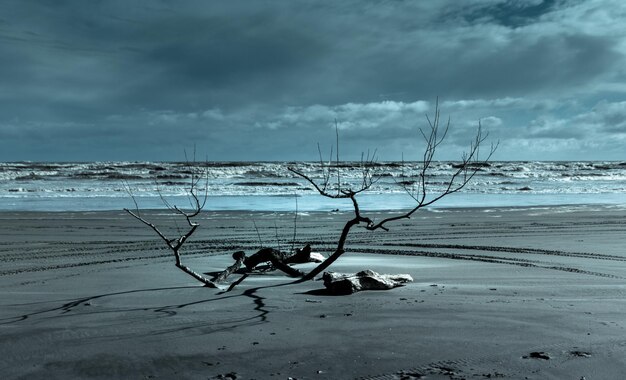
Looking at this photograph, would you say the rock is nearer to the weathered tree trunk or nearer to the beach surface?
the beach surface

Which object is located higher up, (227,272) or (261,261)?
(261,261)

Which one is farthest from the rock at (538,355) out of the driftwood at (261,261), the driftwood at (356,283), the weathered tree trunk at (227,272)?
the weathered tree trunk at (227,272)

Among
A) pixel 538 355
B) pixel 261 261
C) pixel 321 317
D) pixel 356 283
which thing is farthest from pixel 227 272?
pixel 538 355

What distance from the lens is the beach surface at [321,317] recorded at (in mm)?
3363

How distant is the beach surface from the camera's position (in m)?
3.36

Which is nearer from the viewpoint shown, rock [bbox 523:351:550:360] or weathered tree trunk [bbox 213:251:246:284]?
rock [bbox 523:351:550:360]

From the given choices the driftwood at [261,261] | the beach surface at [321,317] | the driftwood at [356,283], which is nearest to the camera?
the beach surface at [321,317]

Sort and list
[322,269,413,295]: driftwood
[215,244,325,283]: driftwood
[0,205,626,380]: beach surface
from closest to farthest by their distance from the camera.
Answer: [0,205,626,380]: beach surface, [322,269,413,295]: driftwood, [215,244,325,283]: driftwood

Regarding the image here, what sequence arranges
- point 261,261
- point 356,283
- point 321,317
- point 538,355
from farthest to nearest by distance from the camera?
point 261,261, point 356,283, point 321,317, point 538,355

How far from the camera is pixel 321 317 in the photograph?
4539mm

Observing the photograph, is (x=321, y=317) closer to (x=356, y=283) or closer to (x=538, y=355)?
(x=356, y=283)

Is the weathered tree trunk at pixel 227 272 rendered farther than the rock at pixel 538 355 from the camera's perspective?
Yes

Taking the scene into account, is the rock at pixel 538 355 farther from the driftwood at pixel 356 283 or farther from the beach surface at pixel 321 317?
the driftwood at pixel 356 283

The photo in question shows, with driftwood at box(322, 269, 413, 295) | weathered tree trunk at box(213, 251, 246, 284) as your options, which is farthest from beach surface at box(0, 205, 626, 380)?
weathered tree trunk at box(213, 251, 246, 284)
